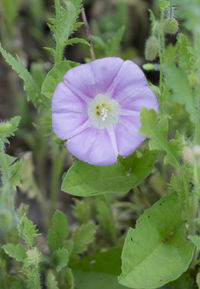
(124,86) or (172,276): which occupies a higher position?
(124,86)

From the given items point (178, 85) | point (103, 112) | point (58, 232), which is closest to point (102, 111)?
point (103, 112)

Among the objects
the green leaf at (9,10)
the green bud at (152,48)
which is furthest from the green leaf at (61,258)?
the green leaf at (9,10)

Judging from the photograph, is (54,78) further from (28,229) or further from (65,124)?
(28,229)

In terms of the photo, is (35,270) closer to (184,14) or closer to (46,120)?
(46,120)

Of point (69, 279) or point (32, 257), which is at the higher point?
point (32, 257)

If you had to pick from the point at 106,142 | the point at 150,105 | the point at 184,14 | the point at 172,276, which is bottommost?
the point at 172,276

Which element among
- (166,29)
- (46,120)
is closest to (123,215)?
(46,120)
